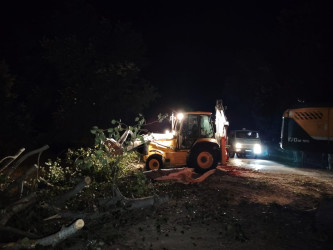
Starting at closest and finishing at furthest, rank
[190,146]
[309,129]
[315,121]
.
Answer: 1. [190,146]
2. [315,121]
3. [309,129]

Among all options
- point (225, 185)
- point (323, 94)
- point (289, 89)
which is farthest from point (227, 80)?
point (225, 185)

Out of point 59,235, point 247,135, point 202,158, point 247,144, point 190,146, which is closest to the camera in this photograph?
point 59,235

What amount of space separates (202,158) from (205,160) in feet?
0.47

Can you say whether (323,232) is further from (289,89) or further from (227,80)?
(227,80)

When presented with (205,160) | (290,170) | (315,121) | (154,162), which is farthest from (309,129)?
(154,162)

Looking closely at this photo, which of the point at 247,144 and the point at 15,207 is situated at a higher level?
the point at 247,144

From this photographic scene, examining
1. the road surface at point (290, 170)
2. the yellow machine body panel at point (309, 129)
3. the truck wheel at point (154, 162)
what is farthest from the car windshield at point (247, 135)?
the truck wheel at point (154, 162)

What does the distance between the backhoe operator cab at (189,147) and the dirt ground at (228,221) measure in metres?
2.63

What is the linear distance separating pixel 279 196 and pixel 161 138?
549cm

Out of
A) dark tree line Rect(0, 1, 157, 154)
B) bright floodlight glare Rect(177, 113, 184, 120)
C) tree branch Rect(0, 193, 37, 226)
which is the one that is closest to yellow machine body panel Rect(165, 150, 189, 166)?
bright floodlight glare Rect(177, 113, 184, 120)

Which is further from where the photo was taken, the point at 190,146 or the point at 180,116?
the point at 190,146

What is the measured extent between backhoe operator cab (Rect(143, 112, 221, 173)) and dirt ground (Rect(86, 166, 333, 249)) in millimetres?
2630

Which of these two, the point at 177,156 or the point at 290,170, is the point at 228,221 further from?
the point at 290,170

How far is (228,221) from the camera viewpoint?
583cm
